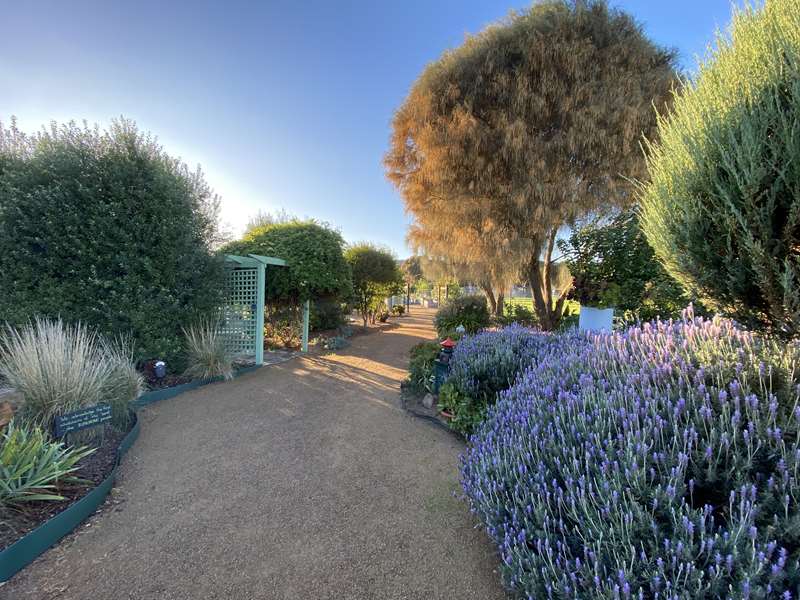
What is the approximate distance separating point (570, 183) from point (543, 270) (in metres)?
2.56

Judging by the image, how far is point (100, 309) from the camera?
4262 mm

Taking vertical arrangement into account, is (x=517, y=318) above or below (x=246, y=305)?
below

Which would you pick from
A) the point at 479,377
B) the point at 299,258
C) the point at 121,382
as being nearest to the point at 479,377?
the point at 479,377

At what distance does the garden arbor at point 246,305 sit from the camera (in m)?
6.04

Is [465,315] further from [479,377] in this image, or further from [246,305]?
[246,305]

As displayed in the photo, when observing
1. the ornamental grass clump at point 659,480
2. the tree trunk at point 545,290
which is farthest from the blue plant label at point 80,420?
the tree trunk at point 545,290

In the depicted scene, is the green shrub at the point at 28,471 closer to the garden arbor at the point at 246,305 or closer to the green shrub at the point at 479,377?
the green shrub at the point at 479,377

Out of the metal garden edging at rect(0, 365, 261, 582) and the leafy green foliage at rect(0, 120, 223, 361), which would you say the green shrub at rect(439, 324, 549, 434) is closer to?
the metal garden edging at rect(0, 365, 261, 582)

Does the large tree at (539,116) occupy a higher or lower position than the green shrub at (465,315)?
higher

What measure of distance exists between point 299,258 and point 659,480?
6934 mm

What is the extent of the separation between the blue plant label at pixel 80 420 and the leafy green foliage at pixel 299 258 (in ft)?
15.0

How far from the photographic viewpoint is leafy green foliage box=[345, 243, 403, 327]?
1083 centimetres

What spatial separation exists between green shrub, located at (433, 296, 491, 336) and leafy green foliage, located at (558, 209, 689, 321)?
307 cm

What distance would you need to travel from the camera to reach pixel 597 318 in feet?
15.4
